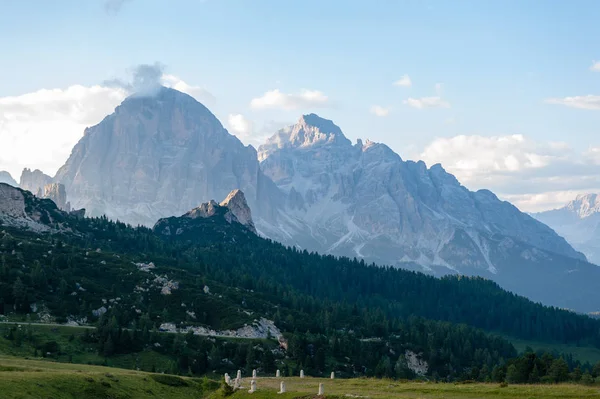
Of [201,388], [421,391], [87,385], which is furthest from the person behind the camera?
[201,388]

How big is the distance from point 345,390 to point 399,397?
523 inches

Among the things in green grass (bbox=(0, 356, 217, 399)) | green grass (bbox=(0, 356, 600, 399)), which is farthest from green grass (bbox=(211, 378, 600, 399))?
green grass (bbox=(0, 356, 217, 399))

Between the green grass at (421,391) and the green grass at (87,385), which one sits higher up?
the green grass at (421,391)

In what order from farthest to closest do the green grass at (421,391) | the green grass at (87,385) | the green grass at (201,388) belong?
1. the green grass at (87,385)
2. the green grass at (201,388)
3. the green grass at (421,391)

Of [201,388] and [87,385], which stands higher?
[87,385]

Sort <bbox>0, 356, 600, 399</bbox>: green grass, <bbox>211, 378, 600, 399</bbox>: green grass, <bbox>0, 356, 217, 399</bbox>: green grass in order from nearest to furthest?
<bbox>211, 378, 600, 399</bbox>: green grass, <bbox>0, 356, 600, 399</bbox>: green grass, <bbox>0, 356, 217, 399</bbox>: green grass

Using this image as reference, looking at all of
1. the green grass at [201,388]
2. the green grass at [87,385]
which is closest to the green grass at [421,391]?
the green grass at [201,388]

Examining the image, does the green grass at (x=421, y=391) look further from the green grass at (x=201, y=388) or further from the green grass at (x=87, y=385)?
the green grass at (x=87, y=385)

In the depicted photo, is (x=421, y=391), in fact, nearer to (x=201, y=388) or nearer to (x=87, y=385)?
(x=201, y=388)

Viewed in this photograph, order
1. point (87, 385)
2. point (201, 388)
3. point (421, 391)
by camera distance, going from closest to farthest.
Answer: point (421, 391) < point (87, 385) < point (201, 388)

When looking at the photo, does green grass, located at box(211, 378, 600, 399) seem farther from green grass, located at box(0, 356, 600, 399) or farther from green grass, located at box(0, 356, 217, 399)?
green grass, located at box(0, 356, 217, 399)

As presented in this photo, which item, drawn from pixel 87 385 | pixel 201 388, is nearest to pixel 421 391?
pixel 201 388

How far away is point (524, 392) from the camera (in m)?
79.7

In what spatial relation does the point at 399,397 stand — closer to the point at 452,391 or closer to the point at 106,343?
the point at 452,391
